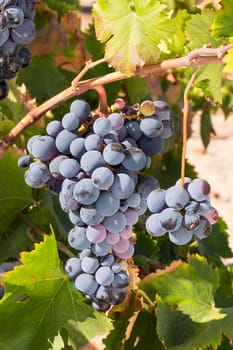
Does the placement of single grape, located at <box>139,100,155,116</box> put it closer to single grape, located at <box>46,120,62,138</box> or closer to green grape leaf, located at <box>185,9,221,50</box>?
single grape, located at <box>46,120,62,138</box>

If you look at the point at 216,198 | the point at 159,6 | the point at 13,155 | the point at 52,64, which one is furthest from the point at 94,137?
the point at 216,198

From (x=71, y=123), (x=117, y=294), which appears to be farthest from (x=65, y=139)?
(x=117, y=294)

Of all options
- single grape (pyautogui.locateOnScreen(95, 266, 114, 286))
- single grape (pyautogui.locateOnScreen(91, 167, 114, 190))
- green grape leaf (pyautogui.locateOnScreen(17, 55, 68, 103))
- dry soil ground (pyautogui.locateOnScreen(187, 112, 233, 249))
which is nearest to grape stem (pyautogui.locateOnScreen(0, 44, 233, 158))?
single grape (pyautogui.locateOnScreen(91, 167, 114, 190))

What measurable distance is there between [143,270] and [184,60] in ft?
1.57

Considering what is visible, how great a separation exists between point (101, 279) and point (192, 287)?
203mm

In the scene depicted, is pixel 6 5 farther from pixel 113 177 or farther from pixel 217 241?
pixel 217 241

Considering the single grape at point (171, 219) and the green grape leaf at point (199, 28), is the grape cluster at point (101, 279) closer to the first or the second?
the single grape at point (171, 219)

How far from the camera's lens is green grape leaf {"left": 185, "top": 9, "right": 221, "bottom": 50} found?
3.55 feet

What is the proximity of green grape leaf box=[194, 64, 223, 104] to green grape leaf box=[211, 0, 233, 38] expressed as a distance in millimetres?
164

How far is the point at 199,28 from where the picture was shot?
108cm

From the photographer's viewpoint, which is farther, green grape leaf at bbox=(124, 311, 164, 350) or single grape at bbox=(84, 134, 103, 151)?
green grape leaf at bbox=(124, 311, 164, 350)

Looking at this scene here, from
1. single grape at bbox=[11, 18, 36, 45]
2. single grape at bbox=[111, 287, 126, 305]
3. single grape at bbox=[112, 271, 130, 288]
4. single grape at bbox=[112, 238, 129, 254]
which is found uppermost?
single grape at bbox=[11, 18, 36, 45]

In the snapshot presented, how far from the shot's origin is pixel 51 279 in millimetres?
1024

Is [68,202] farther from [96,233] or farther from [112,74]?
[112,74]
